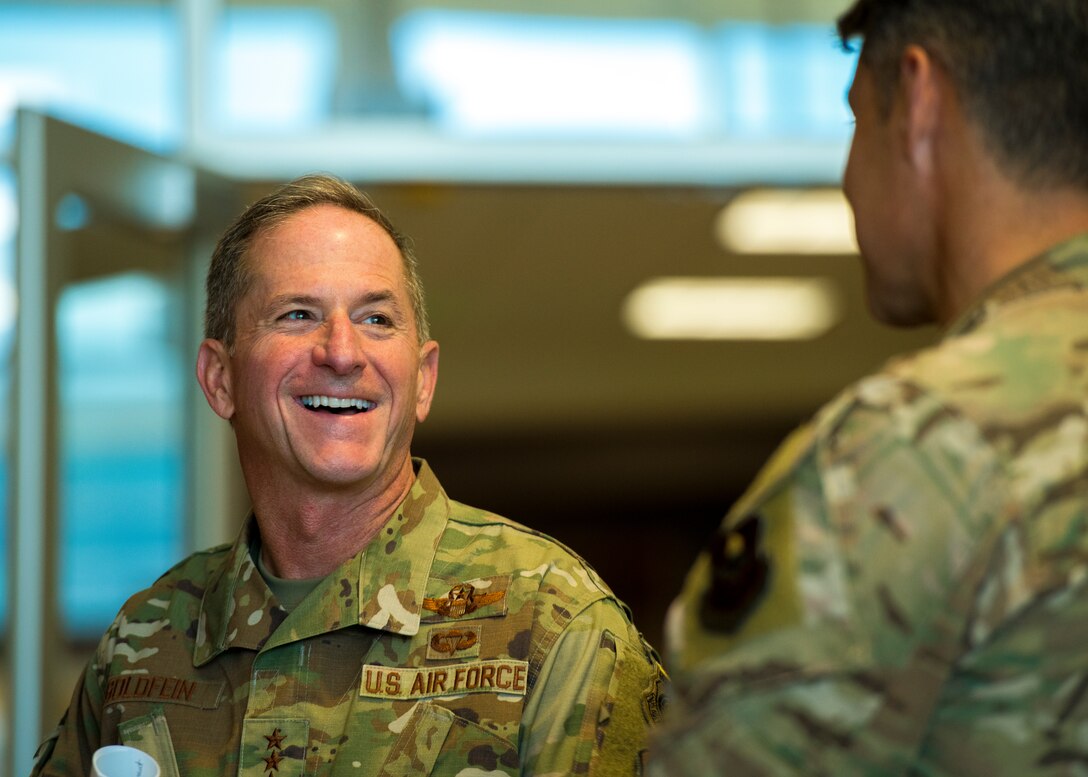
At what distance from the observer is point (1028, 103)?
3.64 ft

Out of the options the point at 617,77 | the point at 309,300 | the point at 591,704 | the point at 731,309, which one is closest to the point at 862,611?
the point at 591,704

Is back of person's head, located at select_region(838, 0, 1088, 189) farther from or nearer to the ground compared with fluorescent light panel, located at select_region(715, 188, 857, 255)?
farther from the ground

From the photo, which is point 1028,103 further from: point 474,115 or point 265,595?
point 474,115

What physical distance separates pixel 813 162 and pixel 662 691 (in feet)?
9.35

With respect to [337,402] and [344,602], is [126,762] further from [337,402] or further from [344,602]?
[337,402]

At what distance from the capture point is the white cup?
1.46 m

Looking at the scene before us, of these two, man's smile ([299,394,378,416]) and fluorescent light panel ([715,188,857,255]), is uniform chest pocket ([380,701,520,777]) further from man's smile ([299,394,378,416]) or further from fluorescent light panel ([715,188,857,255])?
fluorescent light panel ([715,188,857,255])

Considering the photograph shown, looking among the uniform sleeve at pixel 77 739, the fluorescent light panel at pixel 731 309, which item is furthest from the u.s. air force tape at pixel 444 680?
the fluorescent light panel at pixel 731 309

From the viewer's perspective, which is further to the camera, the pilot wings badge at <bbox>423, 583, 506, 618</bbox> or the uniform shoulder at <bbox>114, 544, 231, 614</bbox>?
the uniform shoulder at <bbox>114, 544, 231, 614</bbox>

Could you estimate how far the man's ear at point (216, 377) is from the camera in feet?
6.49

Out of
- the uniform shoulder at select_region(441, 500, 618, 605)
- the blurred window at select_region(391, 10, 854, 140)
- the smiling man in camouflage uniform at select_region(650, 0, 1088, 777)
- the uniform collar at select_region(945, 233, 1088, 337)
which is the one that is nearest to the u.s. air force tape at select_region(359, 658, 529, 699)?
the uniform shoulder at select_region(441, 500, 618, 605)

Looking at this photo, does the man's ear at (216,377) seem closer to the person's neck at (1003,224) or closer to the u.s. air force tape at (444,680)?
the u.s. air force tape at (444,680)

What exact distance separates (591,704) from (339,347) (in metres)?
0.53

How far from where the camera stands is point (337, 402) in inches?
70.9
